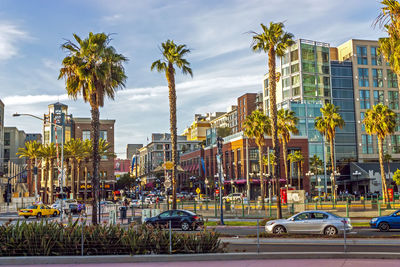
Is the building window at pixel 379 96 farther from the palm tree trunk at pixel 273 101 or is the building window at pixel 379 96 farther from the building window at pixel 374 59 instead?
the palm tree trunk at pixel 273 101

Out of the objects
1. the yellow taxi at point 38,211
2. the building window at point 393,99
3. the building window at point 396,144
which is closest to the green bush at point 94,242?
the yellow taxi at point 38,211

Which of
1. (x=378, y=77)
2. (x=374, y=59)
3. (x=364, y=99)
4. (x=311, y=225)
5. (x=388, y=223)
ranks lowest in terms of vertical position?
(x=388, y=223)

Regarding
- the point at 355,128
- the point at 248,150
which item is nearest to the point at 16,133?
the point at 248,150

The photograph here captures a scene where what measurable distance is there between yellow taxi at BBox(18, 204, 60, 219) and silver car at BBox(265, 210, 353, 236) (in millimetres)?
29855

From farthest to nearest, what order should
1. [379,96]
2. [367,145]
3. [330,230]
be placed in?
[379,96] → [367,145] → [330,230]

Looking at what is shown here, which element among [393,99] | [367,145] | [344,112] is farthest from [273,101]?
[393,99]

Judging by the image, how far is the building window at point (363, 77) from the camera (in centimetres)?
10531

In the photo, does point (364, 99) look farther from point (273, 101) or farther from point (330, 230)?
point (330, 230)

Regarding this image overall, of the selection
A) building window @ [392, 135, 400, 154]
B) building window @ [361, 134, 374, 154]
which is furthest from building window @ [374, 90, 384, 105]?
building window @ [361, 134, 374, 154]

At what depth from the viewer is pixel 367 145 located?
10456 centimetres

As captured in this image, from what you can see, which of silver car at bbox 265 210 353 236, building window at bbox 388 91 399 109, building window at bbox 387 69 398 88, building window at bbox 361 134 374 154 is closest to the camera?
silver car at bbox 265 210 353 236

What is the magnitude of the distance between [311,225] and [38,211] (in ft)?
109

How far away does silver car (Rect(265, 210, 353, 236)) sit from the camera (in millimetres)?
23234

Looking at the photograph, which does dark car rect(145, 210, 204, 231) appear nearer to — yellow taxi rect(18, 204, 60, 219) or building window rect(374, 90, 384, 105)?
yellow taxi rect(18, 204, 60, 219)
